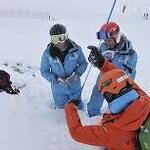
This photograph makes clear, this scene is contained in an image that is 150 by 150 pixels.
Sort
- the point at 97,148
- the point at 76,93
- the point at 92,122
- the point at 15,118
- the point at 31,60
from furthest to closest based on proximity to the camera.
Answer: the point at 31,60, the point at 76,93, the point at 92,122, the point at 15,118, the point at 97,148

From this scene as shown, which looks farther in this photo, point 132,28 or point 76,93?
point 132,28

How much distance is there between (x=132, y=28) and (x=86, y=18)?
14.9 ft

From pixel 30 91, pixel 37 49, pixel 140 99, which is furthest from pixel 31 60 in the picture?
pixel 140 99

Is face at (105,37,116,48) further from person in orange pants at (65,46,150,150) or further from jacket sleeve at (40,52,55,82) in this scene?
person in orange pants at (65,46,150,150)

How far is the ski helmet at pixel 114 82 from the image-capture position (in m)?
4.62

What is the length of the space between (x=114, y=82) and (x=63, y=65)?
98.6 inches

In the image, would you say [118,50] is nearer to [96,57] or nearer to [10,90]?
[96,57]

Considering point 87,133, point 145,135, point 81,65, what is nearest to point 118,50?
point 81,65

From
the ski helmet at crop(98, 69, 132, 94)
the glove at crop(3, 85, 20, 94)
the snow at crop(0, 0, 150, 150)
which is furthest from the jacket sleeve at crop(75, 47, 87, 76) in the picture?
the ski helmet at crop(98, 69, 132, 94)

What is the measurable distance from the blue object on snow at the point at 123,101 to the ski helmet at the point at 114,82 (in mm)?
75

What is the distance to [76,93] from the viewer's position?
7.44 m

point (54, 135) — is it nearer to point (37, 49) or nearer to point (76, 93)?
point (76, 93)

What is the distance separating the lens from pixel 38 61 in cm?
A: 1332

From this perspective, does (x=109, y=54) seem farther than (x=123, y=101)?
Yes
